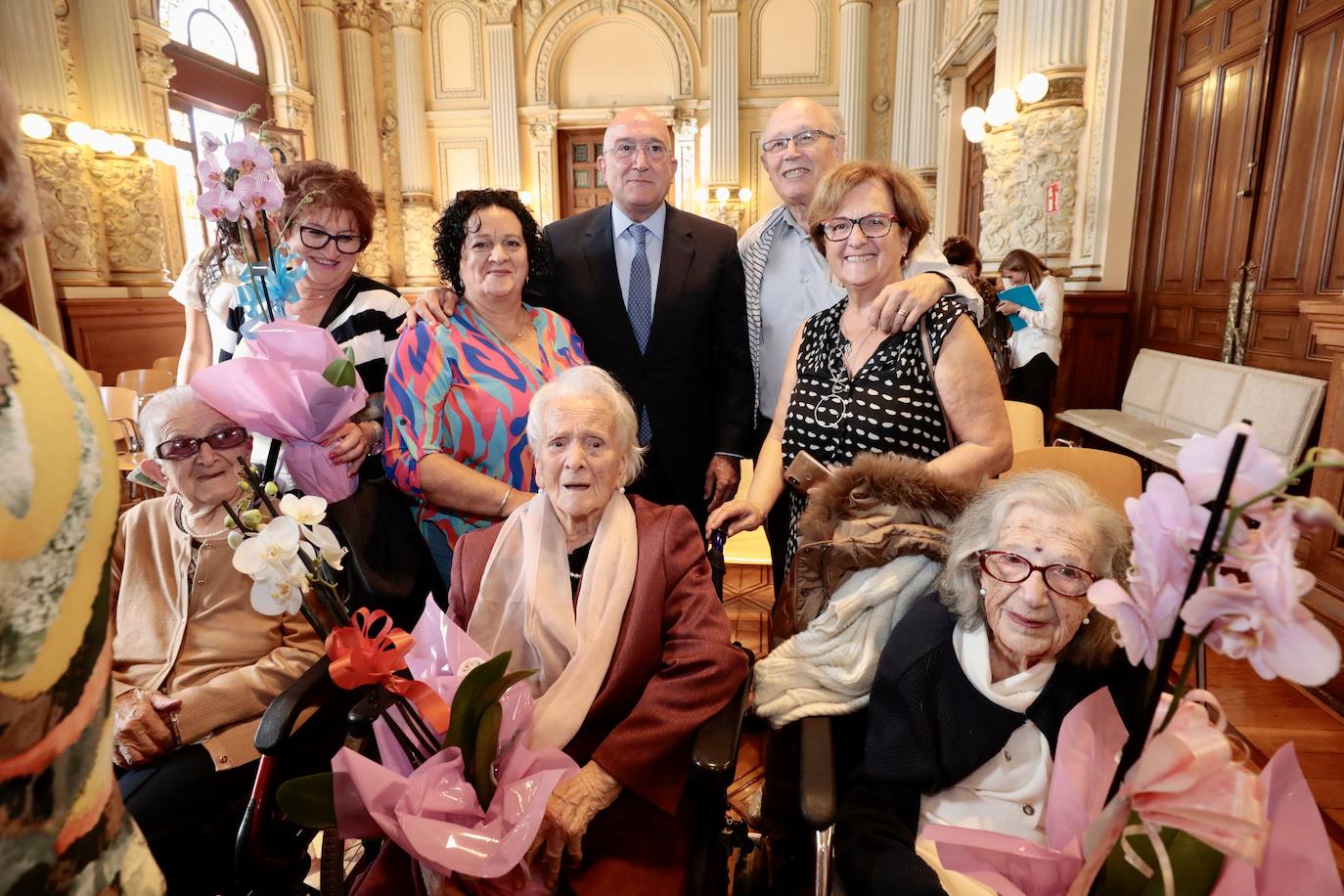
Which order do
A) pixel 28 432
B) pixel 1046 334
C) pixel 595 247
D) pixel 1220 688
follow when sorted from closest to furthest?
pixel 28 432, pixel 595 247, pixel 1220 688, pixel 1046 334

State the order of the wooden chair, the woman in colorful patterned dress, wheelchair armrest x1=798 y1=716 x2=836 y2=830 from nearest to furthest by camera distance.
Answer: wheelchair armrest x1=798 y1=716 x2=836 y2=830 < the woman in colorful patterned dress < the wooden chair

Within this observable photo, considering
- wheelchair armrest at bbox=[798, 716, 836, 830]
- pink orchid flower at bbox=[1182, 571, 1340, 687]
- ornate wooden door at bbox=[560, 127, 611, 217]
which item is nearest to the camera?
pink orchid flower at bbox=[1182, 571, 1340, 687]

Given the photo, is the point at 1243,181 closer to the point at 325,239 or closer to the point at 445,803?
the point at 325,239

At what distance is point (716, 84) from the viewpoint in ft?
39.4

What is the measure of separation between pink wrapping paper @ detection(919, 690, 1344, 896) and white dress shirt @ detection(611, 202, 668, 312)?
184 centimetres

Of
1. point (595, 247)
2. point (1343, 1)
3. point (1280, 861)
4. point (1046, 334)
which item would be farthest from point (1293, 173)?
point (1280, 861)

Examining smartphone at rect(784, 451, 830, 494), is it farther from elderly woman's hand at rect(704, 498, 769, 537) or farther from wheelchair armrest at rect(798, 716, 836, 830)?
wheelchair armrest at rect(798, 716, 836, 830)

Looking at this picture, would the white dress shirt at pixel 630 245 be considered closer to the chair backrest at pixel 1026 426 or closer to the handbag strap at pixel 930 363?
the handbag strap at pixel 930 363

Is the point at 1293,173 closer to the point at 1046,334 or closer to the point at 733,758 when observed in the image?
the point at 1046,334

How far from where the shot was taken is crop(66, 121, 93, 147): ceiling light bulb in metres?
6.66

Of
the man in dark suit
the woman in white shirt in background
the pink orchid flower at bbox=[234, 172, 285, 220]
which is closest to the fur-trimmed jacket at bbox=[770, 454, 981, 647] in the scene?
the man in dark suit

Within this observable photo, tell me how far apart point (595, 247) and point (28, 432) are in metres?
2.13

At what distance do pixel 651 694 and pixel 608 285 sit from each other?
4.65 ft

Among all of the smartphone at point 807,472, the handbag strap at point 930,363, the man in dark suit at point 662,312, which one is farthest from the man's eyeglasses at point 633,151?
the smartphone at point 807,472
